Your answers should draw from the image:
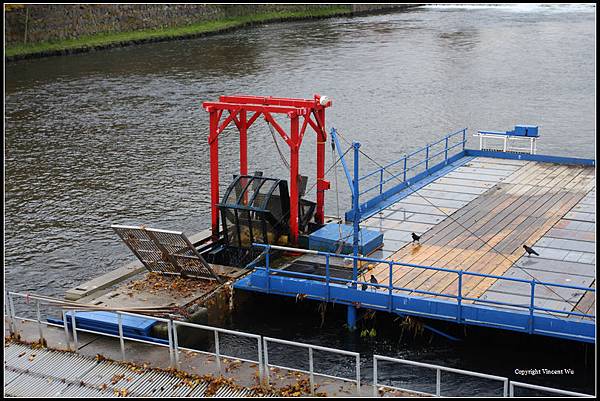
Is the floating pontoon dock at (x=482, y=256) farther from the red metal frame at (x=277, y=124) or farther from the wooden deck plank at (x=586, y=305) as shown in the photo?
the red metal frame at (x=277, y=124)

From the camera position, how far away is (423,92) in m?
60.9

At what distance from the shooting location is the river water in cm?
3409

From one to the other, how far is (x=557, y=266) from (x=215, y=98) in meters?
38.3

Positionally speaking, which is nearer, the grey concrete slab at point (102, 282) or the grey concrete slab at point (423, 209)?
the grey concrete slab at point (102, 282)

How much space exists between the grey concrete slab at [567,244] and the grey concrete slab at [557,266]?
1196mm

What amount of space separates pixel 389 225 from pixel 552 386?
8639 millimetres

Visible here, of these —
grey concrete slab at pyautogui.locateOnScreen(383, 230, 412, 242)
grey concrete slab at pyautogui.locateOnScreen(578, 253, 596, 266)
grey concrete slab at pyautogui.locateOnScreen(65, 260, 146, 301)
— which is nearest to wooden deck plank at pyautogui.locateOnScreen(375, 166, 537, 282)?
grey concrete slab at pyautogui.locateOnScreen(383, 230, 412, 242)

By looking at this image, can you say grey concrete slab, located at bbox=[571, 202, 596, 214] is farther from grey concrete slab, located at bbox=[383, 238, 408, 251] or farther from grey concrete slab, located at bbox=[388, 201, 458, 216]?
grey concrete slab, located at bbox=[383, 238, 408, 251]

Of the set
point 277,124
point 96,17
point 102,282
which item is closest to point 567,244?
point 277,124

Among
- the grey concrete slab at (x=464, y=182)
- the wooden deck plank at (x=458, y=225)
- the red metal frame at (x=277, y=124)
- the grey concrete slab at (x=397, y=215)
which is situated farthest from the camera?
the grey concrete slab at (x=464, y=182)

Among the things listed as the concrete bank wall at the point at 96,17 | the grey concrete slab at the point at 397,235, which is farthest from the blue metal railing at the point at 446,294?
the concrete bank wall at the point at 96,17

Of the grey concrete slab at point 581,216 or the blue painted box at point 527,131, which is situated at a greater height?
the blue painted box at point 527,131

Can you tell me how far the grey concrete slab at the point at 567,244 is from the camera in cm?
2606

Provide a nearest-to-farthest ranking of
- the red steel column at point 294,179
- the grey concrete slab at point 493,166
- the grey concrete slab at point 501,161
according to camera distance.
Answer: the red steel column at point 294,179, the grey concrete slab at point 493,166, the grey concrete slab at point 501,161
